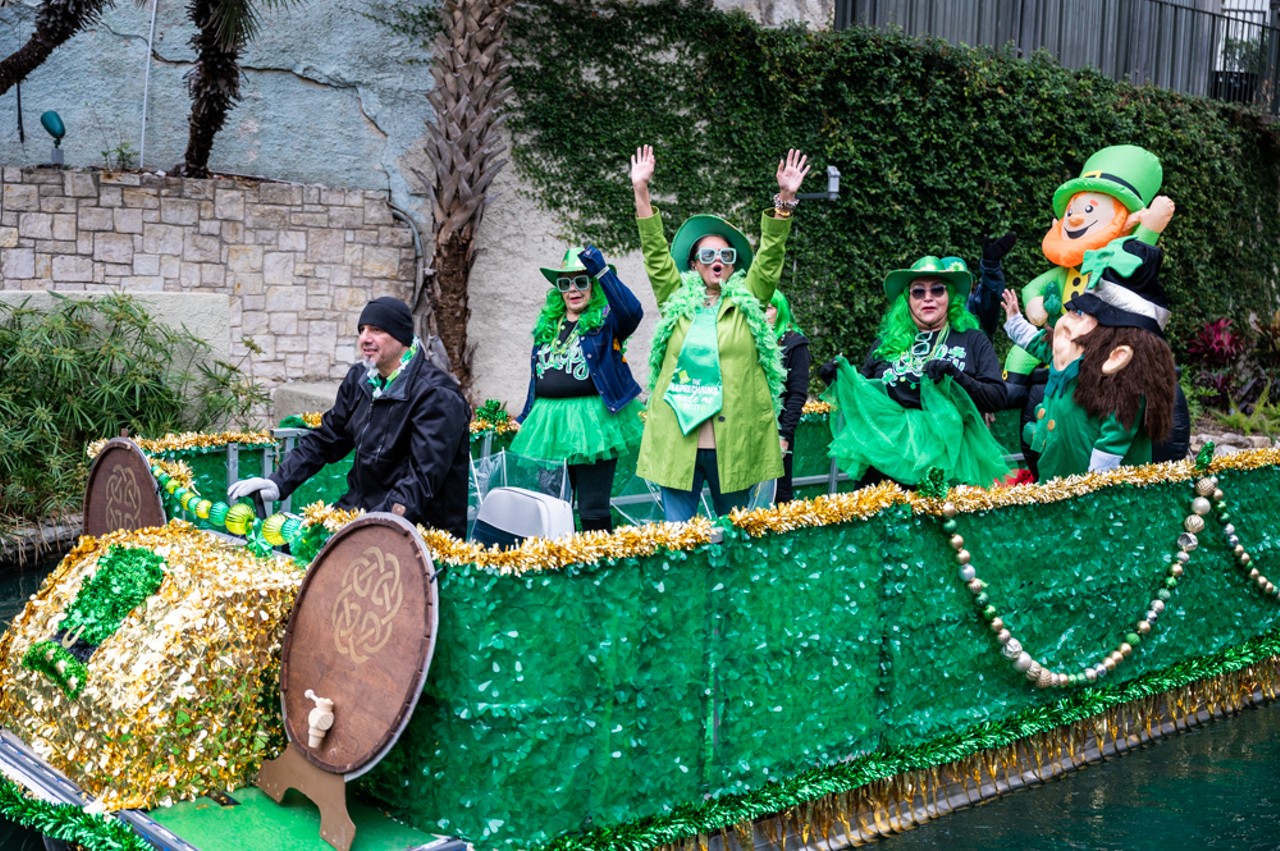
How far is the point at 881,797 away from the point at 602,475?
7.62 ft

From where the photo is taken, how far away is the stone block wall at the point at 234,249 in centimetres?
1031

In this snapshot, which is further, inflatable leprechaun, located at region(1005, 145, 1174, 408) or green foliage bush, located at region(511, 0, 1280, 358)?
green foliage bush, located at region(511, 0, 1280, 358)

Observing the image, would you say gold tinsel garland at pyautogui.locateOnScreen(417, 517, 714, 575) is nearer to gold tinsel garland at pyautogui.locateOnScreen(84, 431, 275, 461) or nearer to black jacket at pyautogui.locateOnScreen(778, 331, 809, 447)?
gold tinsel garland at pyautogui.locateOnScreen(84, 431, 275, 461)

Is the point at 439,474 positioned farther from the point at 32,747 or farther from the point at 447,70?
the point at 447,70

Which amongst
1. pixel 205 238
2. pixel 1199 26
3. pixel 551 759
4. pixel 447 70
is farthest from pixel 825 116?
pixel 551 759

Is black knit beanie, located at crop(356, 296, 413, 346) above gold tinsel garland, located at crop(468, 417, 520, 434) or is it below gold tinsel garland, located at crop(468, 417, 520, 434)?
above

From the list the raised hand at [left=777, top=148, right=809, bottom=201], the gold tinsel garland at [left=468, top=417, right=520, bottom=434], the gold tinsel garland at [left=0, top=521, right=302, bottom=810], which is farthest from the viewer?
the gold tinsel garland at [left=468, top=417, right=520, bottom=434]

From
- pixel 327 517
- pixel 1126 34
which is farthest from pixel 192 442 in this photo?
pixel 1126 34

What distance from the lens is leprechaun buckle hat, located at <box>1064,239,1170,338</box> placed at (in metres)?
6.26

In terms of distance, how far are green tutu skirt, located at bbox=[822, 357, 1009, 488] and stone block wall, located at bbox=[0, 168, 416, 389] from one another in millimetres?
5906

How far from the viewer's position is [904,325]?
5988 mm

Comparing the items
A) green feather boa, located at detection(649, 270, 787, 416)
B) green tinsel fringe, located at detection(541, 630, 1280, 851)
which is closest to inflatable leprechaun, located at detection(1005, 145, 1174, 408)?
green tinsel fringe, located at detection(541, 630, 1280, 851)

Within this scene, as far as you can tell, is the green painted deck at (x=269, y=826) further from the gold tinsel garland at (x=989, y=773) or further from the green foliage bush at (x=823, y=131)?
the green foliage bush at (x=823, y=131)

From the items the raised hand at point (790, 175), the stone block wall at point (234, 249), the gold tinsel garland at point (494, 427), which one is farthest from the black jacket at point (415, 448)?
the stone block wall at point (234, 249)
